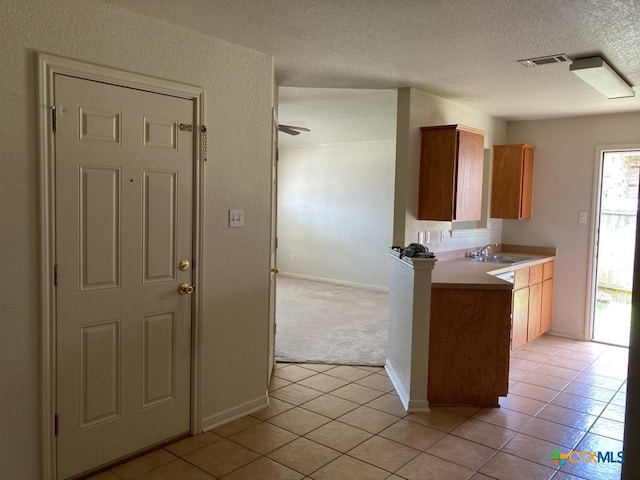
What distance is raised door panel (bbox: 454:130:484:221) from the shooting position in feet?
14.2

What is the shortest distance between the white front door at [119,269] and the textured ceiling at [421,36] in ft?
1.98

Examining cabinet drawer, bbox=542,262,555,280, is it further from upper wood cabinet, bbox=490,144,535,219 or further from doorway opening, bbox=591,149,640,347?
upper wood cabinet, bbox=490,144,535,219

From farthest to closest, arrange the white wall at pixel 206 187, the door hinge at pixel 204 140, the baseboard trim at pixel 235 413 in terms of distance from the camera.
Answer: the baseboard trim at pixel 235 413 < the door hinge at pixel 204 140 < the white wall at pixel 206 187

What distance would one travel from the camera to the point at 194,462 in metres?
2.75

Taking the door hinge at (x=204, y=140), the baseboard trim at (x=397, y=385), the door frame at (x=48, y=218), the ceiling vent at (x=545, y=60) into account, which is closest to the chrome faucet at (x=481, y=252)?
the baseboard trim at (x=397, y=385)

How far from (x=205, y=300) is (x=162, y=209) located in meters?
0.63

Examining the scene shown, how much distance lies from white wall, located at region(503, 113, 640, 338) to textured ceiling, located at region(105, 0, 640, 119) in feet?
4.96

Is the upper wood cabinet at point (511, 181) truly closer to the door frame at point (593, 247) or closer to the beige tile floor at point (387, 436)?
the door frame at point (593, 247)

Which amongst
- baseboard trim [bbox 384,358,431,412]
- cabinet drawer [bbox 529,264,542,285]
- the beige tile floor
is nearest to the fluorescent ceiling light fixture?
cabinet drawer [bbox 529,264,542,285]

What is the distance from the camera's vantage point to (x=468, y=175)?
447 cm

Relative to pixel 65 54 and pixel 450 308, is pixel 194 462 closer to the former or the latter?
pixel 450 308

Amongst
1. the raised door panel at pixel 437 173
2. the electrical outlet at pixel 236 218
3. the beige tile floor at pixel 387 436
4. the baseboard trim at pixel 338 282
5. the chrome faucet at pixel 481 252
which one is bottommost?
the beige tile floor at pixel 387 436

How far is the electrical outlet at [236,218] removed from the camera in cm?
320

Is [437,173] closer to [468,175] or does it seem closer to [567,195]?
[468,175]
